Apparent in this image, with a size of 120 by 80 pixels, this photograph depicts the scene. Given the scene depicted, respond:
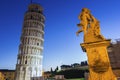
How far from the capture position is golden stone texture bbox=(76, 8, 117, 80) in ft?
17.4

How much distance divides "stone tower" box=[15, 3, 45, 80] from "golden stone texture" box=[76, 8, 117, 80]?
6521 centimetres

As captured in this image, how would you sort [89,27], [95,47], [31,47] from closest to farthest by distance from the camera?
[95,47] < [89,27] < [31,47]

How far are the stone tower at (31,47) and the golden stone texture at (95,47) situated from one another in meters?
65.2

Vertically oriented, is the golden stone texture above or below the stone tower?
below

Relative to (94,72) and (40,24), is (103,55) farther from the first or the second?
(40,24)

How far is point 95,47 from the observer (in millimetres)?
5629

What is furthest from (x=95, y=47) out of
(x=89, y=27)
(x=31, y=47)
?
(x=31, y=47)

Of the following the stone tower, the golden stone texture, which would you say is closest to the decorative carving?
the golden stone texture

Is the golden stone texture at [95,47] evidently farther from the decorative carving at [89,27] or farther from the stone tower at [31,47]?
the stone tower at [31,47]

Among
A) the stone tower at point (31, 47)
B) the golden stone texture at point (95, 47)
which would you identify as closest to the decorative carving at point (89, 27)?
the golden stone texture at point (95, 47)

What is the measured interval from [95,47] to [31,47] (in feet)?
227

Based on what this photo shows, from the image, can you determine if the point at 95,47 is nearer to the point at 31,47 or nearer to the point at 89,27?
the point at 89,27

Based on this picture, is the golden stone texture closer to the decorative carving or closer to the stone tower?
the decorative carving

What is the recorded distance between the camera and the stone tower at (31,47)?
68.3 meters
